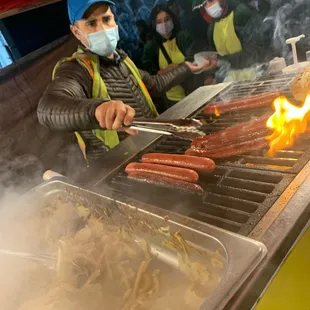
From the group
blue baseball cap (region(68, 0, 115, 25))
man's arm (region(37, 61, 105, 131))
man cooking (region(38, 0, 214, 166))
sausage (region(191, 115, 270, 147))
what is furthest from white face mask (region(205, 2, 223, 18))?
sausage (region(191, 115, 270, 147))

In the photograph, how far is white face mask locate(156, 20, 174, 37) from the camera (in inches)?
277

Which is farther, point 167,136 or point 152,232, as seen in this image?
point 167,136

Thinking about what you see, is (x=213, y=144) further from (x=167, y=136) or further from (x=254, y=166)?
(x=167, y=136)

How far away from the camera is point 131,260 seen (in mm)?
1904

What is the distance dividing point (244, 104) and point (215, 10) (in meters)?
3.62

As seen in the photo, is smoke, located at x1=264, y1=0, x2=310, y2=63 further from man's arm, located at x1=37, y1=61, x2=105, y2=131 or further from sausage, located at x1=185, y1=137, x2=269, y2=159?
sausage, located at x1=185, y1=137, x2=269, y2=159

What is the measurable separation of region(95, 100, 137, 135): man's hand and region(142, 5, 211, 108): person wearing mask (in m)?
4.27

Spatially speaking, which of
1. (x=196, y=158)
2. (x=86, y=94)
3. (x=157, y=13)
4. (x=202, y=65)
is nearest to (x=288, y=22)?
(x=202, y=65)

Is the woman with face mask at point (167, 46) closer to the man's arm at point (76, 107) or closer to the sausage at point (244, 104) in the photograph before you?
the man's arm at point (76, 107)

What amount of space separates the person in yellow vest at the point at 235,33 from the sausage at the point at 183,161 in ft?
12.0

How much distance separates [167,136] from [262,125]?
0.95 m

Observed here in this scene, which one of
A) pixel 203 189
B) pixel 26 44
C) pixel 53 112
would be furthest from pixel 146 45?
pixel 203 189

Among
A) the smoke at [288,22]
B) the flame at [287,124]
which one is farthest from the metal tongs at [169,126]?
the smoke at [288,22]

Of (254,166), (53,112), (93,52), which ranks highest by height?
(93,52)
